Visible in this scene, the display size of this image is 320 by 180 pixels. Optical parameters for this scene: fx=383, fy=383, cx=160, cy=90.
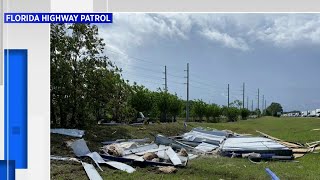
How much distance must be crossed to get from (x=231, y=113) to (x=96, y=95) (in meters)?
1.52

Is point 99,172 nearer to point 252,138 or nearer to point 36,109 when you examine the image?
point 36,109

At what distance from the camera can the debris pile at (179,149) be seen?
3.72 metres

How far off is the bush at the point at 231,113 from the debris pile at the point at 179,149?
20 centimetres

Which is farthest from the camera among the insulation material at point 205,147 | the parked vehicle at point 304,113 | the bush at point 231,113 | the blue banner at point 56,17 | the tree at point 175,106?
the insulation material at point 205,147

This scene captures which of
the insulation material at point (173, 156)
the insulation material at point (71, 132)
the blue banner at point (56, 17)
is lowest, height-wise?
the insulation material at point (173, 156)

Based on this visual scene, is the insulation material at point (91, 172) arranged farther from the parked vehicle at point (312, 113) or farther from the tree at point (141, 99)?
the parked vehicle at point (312, 113)

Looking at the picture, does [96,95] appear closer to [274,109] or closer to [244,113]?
[244,113]

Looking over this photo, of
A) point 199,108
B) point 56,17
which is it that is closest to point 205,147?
point 199,108

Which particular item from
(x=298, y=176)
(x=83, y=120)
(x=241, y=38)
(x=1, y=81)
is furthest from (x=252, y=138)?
(x=1, y=81)

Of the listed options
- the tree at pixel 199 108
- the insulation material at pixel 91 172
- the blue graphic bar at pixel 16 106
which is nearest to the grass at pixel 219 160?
the insulation material at pixel 91 172

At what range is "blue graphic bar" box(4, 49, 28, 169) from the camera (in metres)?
2.63

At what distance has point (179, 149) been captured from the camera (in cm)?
418

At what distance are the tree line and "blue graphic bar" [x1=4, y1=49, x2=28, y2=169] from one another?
1.20 metres

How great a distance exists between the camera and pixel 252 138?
14.0 feet
